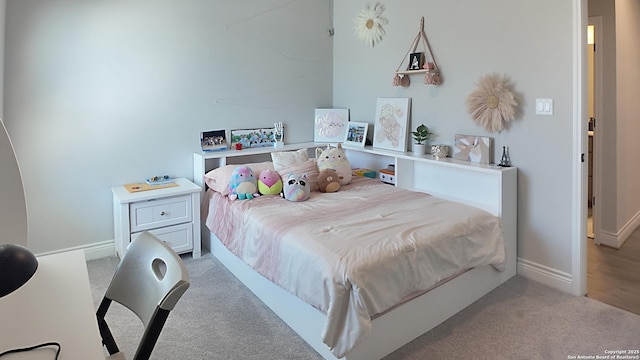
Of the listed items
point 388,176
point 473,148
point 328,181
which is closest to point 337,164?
point 328,181

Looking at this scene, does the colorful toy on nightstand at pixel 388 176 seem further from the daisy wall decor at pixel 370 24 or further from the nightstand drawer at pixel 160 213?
the nightstand drawer at pixel 160 213

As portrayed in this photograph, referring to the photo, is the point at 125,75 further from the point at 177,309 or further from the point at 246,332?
the point at 246,332

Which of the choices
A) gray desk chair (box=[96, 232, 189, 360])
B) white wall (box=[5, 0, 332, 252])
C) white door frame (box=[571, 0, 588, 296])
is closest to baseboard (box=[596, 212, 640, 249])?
white door frame (box=[571, 0, 588, 296])

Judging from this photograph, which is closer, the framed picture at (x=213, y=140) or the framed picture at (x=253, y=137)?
the framed picture at (x=213, y=140)

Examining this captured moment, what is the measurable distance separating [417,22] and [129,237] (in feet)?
9.27

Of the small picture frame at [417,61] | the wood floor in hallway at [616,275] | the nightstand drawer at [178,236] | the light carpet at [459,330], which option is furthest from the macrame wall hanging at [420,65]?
the nightstand drawer at [178,236]

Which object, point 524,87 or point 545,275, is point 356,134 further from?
point 545,275

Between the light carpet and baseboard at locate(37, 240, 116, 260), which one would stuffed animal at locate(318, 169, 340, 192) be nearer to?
the light carpet

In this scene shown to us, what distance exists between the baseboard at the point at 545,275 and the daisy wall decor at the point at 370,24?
2272 millimetres

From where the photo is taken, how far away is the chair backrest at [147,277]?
1.14 m

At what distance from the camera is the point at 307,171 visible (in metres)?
3.32

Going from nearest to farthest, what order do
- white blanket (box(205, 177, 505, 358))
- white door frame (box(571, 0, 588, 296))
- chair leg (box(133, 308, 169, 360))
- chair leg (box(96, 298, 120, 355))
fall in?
chair leg (box(133, 308, 169, 360)) → chair leg (box(96, 298, 120, 355)) → white blanket (box(205, 177, 505, 358)) → white door frame (box(571, 0, 588, 296))

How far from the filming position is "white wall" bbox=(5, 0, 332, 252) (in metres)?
2.94

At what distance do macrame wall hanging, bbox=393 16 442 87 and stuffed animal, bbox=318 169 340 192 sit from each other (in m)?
1.01
